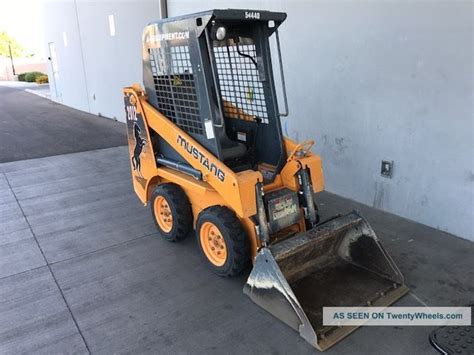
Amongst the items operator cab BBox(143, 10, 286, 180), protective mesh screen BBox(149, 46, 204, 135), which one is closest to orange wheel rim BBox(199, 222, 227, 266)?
operator cab BBox(143, 10, 286, 180)

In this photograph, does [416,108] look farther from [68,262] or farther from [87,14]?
[87,14]

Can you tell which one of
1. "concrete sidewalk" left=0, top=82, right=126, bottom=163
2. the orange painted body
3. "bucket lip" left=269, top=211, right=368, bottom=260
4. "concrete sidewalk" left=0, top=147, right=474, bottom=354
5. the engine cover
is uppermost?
"concrete sidewalk" left=0, top=82, right=126, bottom=163

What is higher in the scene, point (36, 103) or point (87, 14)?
point (87, 14)

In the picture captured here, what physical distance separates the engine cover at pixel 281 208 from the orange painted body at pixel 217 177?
0.09 m

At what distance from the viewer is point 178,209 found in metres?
3.07

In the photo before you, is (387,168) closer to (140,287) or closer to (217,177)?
(217,177)

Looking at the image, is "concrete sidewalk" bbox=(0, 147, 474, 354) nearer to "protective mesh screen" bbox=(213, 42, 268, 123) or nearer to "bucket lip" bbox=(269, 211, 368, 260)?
"bucket lip" bbox=(269, 211, 368, 260)

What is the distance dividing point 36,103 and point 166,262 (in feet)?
41.0

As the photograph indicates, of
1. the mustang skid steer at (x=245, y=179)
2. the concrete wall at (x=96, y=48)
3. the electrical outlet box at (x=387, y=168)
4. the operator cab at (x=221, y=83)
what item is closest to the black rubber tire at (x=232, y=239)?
the mustang skid steer at (x=245, y=179)

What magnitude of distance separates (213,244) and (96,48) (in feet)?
27.7

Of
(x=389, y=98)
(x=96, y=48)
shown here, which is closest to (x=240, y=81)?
(x=389, y=98)

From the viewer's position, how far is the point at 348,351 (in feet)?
6.87

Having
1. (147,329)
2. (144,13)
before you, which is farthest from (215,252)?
(144,13)

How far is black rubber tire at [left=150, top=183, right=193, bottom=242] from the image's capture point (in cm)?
308
